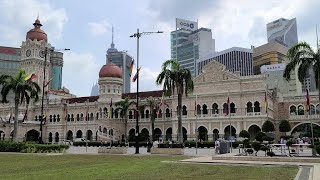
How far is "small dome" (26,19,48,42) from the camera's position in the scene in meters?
85.6

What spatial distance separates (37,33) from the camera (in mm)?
86062

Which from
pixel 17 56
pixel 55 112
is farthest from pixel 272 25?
pixel 55 112

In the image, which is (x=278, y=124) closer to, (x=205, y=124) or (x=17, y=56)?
(x=205, y=124)

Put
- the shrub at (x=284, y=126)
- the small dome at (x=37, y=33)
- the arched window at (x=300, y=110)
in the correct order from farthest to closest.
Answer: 1. the small dome at (x=37, y=33)
2. the arched window at (x=300, y=110)
3. the shrub at (x=284, y=126)

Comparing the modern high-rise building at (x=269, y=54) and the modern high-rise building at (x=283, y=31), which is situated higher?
the modern high-rise building at (x=283, y=31)

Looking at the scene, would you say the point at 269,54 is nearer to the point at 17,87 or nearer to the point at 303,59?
the point at 17,87

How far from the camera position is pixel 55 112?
80.4 meters

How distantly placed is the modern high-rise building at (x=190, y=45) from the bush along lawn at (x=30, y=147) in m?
138

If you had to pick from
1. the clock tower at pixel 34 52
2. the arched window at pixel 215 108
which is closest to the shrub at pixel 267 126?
the arched window at pixel 215 108

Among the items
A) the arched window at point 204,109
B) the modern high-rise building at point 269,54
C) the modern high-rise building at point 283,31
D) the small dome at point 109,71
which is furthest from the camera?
the modern high-rise building at point 283,31

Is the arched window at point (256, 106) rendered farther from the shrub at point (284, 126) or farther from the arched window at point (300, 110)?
the arched window at point (300, 110)

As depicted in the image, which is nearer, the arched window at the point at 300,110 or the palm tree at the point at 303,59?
the palm tree at the point at 303,59

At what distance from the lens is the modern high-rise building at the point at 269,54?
136625 mm

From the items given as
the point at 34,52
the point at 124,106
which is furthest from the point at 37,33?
the point at 124,106
